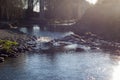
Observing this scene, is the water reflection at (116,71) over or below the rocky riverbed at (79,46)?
over

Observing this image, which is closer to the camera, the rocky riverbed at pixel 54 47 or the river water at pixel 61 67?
the river water at pixel 61 67

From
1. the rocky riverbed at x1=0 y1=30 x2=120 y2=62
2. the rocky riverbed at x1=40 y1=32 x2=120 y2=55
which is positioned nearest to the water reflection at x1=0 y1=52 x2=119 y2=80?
the rocky riverbed at x1=0 y1=30 x2=120 y2=62

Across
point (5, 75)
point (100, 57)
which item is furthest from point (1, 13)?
point (5, 75)

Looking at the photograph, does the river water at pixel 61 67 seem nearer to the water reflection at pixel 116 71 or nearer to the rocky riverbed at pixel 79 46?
the water reflection at pixel 116 71

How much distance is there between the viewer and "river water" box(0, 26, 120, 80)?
97.8ft

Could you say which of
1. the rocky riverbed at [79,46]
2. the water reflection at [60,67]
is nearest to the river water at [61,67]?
the water reflection at [60,67]

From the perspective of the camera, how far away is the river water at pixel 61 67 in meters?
29.8

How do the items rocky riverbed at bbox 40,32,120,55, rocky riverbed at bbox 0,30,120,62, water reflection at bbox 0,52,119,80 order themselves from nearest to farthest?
water reflection at bbox 0,52,119,80 → rocky riverbed at bbox 0,30,120,62 → rocky riverbed at bbox 40,32,120,55

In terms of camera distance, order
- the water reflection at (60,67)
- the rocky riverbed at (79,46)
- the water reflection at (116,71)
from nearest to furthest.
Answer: the water reflection at (60,67)
the water reflection at (116,71)
the rocky riverbed at (79,46)

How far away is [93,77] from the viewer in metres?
29.6

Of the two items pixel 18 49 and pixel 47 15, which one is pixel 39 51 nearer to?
pixel 18 49

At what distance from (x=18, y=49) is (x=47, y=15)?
83777mm

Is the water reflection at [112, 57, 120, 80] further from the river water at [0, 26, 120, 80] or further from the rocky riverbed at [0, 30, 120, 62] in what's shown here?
the rocky riverbed at [0, 30, 120, 62]

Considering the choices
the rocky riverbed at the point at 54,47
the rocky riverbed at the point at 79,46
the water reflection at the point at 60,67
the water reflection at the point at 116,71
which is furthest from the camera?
the rocky riverbed at the point at 79,46
